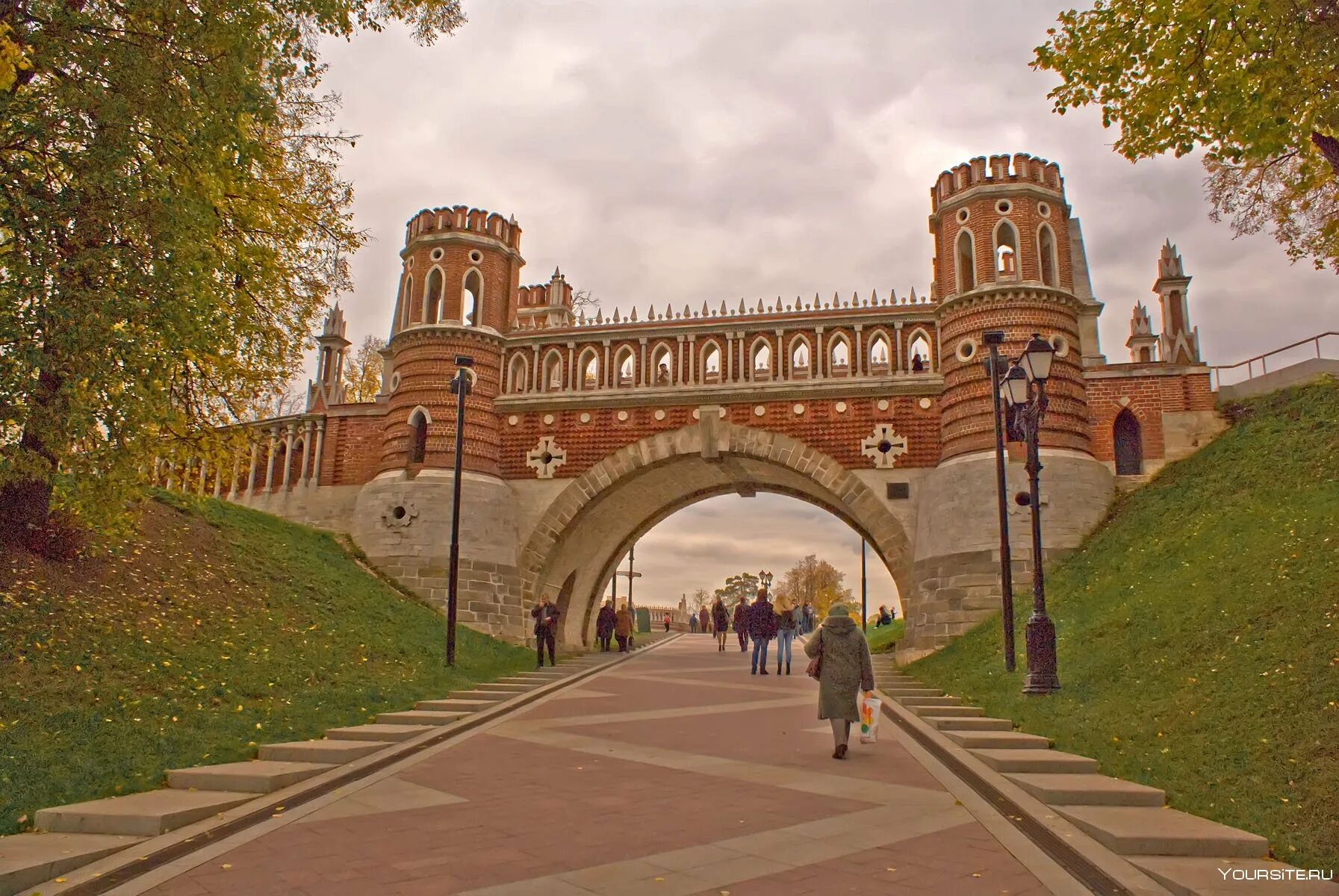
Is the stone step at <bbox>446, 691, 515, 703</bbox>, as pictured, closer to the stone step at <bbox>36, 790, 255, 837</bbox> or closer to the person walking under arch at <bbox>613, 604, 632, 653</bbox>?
the stone step at <bbox>36, 790, 255, 837</bbox>

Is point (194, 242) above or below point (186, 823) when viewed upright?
above

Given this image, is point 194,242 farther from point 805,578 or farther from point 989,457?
point 805,578

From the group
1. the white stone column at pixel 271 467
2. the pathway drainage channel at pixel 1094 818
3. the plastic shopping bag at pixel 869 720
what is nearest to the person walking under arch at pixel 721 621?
the white stone column at pixel 271 467

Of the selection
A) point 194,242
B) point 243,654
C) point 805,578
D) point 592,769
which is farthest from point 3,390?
point 805,578

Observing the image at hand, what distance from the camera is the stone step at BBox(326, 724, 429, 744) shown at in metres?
9.67

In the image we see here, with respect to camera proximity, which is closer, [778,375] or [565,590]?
[778,375]

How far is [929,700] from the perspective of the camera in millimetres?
12867

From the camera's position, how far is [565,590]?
85.7 ft

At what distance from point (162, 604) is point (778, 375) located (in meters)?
14.4

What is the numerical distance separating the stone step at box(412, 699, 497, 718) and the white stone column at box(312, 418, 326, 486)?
568 inches

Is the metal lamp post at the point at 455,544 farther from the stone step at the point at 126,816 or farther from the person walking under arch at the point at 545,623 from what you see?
the stone step at the point at 126,816

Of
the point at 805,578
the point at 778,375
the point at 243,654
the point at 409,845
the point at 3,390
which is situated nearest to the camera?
the point at 409,845

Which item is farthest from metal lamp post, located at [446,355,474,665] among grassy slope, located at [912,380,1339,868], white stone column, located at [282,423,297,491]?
white stone column, located at [282,423,297,491]

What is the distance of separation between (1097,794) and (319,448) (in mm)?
22921
